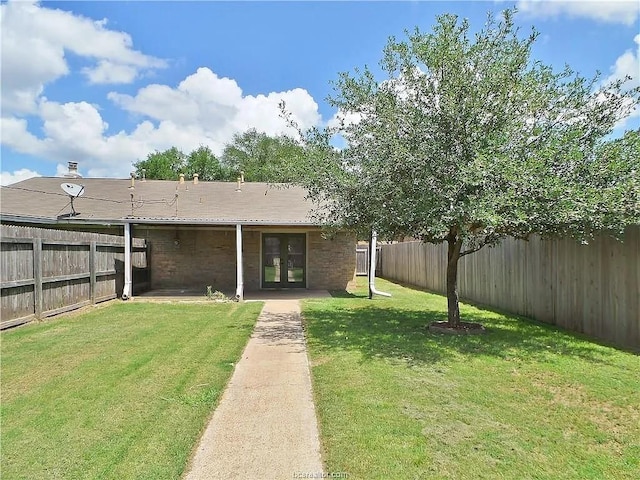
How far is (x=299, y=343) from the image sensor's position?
7.10m

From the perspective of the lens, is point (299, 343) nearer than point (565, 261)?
Yes

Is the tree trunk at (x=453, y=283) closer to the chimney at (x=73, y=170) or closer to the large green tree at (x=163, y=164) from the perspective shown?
the chimney at (x=73, y=170)

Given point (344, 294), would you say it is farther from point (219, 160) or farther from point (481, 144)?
point (219, 160)

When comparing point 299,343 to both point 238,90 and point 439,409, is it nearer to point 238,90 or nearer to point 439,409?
point 439,409

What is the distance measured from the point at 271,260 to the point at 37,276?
815 centimetres

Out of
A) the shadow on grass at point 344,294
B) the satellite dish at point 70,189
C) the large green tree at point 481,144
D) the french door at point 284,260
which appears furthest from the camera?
the french door at point 284,260

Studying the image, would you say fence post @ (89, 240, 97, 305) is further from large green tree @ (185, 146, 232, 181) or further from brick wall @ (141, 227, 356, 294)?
large green tree @ (185, 146, 232, 181)

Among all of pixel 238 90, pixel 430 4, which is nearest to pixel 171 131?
pixel 238 90

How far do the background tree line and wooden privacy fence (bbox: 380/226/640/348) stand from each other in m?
31.0

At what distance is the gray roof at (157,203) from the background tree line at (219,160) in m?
22.2

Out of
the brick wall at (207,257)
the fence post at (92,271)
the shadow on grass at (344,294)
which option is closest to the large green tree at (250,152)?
the brick wall at (207,257)

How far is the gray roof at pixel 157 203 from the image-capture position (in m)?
13.5

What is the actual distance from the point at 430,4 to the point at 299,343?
637 cm

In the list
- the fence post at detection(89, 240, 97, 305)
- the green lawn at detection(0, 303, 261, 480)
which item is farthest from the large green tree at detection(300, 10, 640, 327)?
the fence post at detection(89, 240, 97, 305)
